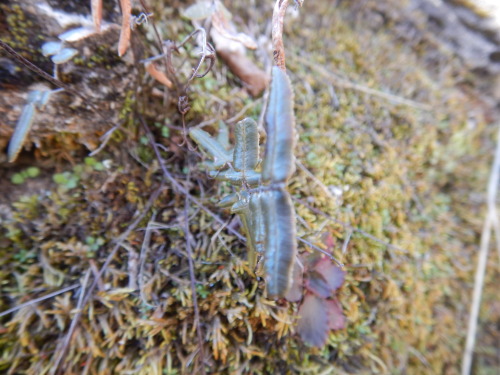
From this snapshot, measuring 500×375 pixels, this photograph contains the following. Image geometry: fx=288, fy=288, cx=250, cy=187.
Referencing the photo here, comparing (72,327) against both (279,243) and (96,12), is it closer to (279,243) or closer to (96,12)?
(279,243)

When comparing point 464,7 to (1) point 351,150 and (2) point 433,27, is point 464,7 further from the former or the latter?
(1) point 351,150

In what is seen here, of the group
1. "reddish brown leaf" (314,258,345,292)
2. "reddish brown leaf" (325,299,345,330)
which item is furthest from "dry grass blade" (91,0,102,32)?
"reddish brown leaf" (325,299,345,330)

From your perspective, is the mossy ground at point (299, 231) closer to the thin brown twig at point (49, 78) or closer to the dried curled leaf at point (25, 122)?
the thin brown twig at point (49, 78)

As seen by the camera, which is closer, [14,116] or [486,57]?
[14,116]

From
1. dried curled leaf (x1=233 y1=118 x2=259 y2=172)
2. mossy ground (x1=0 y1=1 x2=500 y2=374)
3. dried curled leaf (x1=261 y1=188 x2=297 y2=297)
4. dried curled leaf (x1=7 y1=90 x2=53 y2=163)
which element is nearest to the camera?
dried curled leaf (x1=261 y1=188 x2=297 y2=297)

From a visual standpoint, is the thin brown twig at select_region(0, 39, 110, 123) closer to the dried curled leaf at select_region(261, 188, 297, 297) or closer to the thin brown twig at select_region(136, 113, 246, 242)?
the thin brown twig at select_region(136, 113, 246, 242)

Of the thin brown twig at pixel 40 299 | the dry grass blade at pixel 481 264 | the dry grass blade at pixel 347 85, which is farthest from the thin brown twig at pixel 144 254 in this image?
the dry grass blade at pixel 481 264

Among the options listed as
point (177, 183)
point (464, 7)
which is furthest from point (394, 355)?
point (464, 7)

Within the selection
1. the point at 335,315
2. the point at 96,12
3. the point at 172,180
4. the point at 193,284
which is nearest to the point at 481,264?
the point at 335,315
